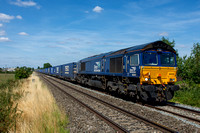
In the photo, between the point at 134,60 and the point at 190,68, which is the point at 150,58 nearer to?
the point at 134,60

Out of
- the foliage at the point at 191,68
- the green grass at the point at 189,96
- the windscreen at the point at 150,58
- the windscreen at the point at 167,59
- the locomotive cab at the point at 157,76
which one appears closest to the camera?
the locomotive cab at the point at 157,76

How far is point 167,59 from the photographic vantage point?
10.8 m

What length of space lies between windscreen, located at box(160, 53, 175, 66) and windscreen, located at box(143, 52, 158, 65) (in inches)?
18.8

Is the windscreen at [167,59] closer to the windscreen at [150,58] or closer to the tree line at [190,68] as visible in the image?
the windscreen at [150,58]

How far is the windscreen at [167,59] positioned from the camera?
10.6 m

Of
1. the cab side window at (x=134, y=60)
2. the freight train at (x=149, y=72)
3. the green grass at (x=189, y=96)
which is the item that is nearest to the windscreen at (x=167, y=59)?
the freight train at (x=149, y=72)

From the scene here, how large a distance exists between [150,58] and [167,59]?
4.47 ft

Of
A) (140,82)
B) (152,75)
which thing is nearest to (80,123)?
(140,82)

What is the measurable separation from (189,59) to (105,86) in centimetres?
774

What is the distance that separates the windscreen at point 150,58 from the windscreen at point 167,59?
1.57ft

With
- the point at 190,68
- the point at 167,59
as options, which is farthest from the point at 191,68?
the point at 167,59

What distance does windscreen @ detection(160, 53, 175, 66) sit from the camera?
34.8 feet

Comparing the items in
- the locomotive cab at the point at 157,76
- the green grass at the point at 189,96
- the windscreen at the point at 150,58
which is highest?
the windscreen at the point at 150,58

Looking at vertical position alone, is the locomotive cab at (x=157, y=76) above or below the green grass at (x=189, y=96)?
above
